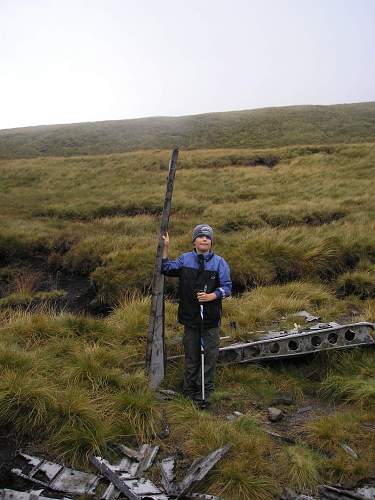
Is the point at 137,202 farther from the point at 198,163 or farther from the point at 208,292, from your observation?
the point at 208,292

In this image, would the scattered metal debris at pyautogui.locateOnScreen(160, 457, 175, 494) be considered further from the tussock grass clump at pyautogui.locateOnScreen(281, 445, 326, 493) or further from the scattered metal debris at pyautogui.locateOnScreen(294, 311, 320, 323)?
the scattered metal debris at pyautogui.locateOnScreen(294, 311, 320, 323)

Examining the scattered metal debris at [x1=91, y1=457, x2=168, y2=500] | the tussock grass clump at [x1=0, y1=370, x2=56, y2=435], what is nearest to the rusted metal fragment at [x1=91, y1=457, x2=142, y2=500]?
the scattered metal debris at [x1=91, y1=457, x2=168, y2=500]

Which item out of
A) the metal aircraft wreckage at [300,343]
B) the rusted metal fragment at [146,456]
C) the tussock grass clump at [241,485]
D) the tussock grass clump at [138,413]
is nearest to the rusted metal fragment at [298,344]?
the metal aircraft wreckage at [300,343]

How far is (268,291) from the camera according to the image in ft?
35.3

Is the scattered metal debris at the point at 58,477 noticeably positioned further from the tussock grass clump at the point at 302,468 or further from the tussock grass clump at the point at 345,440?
the tussock grass clump at the point at 345,440

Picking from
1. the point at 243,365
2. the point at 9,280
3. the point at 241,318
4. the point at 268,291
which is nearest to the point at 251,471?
the point at 243,365

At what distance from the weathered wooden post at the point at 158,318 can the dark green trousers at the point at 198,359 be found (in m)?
0.44

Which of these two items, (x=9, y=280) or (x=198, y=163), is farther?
(x=198, y=163)

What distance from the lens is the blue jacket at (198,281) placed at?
669 cm

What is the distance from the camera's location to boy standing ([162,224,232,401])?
668 cm

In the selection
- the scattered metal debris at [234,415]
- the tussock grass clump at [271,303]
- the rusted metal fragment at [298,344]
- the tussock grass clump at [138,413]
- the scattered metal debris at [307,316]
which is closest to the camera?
the tussock grass clump at [138,413]

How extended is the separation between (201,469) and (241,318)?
4428 millimetres

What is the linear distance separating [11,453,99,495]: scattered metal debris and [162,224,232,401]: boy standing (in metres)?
2.22

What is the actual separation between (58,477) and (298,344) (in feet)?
14.7
